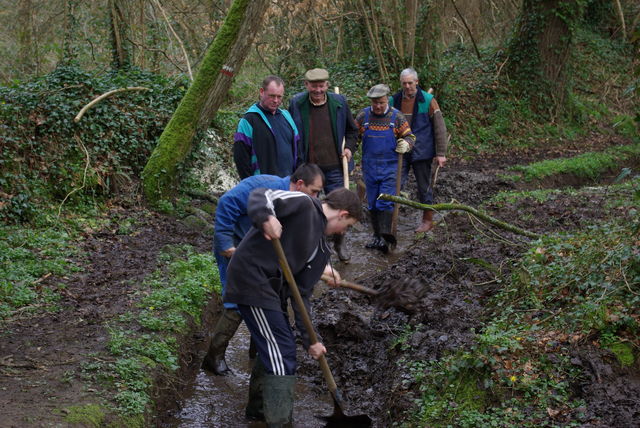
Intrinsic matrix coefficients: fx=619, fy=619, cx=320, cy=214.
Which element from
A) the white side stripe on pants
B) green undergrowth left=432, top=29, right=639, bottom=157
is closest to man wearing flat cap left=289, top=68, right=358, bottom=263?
the white side stripe on pants

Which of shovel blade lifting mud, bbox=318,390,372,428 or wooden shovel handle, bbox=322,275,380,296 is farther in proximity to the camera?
wooden shovel handle, bbox=322,275,380,296

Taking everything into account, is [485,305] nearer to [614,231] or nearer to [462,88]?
[614,231]

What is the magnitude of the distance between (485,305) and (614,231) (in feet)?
4.47

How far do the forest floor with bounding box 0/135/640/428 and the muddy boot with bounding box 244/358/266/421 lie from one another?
0.10 meters

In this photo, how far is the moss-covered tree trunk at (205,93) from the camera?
9781 mm

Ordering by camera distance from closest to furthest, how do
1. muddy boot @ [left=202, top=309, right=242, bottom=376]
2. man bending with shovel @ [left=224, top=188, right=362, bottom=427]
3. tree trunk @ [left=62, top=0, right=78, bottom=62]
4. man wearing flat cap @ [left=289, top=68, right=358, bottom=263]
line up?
1. man bending with shovel @ [left=224, top=188, right=362, bottom=427]
2. muddy boot @ [left=202, top=309, right=242, bottom=376]
3. man wearing flat cap @ [left=289, top=68, right=358, bottom=263]
4. tree trunk @ [left=62, top=0, right=78, bottom=62]

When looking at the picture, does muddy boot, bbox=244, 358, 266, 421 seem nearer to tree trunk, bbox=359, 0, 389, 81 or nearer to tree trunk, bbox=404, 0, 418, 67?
tree trunk, bbox=359, 0, 389, 81

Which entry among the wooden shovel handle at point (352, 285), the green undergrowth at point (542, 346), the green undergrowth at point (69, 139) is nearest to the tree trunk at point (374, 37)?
the green undergrowth at point (69, 139)

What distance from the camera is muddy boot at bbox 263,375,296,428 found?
420cm

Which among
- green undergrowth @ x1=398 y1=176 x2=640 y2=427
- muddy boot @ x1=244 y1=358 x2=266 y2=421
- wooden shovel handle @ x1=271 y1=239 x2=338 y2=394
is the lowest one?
muddy boot @ x1=244 y1=358 x2=266 y2=421

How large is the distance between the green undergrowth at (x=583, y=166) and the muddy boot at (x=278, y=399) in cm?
1041

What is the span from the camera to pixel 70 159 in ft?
30.7

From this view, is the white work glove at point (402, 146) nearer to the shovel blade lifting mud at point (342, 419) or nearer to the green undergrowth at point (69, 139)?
the green undergrowth at point (69, 139)

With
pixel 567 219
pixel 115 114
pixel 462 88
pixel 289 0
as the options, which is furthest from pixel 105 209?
pixel 462 88
